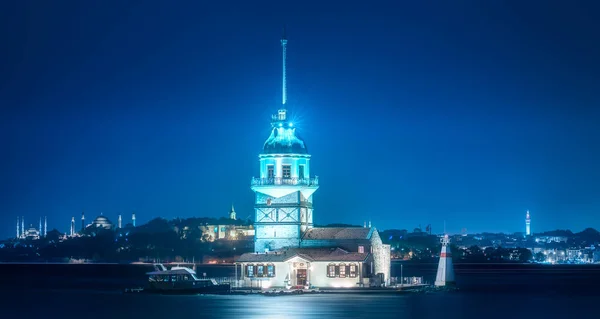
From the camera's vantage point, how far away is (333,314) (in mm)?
74312

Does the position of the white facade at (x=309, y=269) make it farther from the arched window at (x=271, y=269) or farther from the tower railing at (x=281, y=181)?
the tower railing at (x=281, y=181)

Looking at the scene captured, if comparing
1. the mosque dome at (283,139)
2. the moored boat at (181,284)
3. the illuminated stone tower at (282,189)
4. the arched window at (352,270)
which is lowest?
the moored boat at (181,284)

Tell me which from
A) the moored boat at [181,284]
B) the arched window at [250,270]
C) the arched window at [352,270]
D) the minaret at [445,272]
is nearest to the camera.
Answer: the arched window at [352,270]

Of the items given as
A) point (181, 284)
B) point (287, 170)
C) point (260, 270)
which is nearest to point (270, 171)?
point (287, 170)

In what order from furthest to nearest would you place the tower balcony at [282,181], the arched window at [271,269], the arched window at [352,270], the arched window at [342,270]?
the tower balcony at [282,181], the arched window at [271,269], the arched window at [342,270], the arched window at [352,270]

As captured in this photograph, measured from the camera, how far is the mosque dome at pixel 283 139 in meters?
98.4

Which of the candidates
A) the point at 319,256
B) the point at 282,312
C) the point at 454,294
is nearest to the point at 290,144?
the point at 319,256

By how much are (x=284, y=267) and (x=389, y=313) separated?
16.5 m

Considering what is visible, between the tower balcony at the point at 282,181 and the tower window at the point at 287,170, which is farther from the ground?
the tower window at the point at 287,170

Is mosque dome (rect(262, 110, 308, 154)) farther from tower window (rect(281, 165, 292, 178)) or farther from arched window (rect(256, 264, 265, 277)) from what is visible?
arched window (rect(256, 264, 265, 277))

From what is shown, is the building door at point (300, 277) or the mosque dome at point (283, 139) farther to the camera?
the mosque dome at point (283, 139)

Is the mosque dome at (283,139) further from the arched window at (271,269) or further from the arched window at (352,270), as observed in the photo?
the arched window at (352,270)

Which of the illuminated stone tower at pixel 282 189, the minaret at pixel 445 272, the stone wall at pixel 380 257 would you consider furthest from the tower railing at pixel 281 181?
the minaret at pixel 445 272

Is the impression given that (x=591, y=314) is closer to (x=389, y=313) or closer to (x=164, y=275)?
(x=389, y=313)
